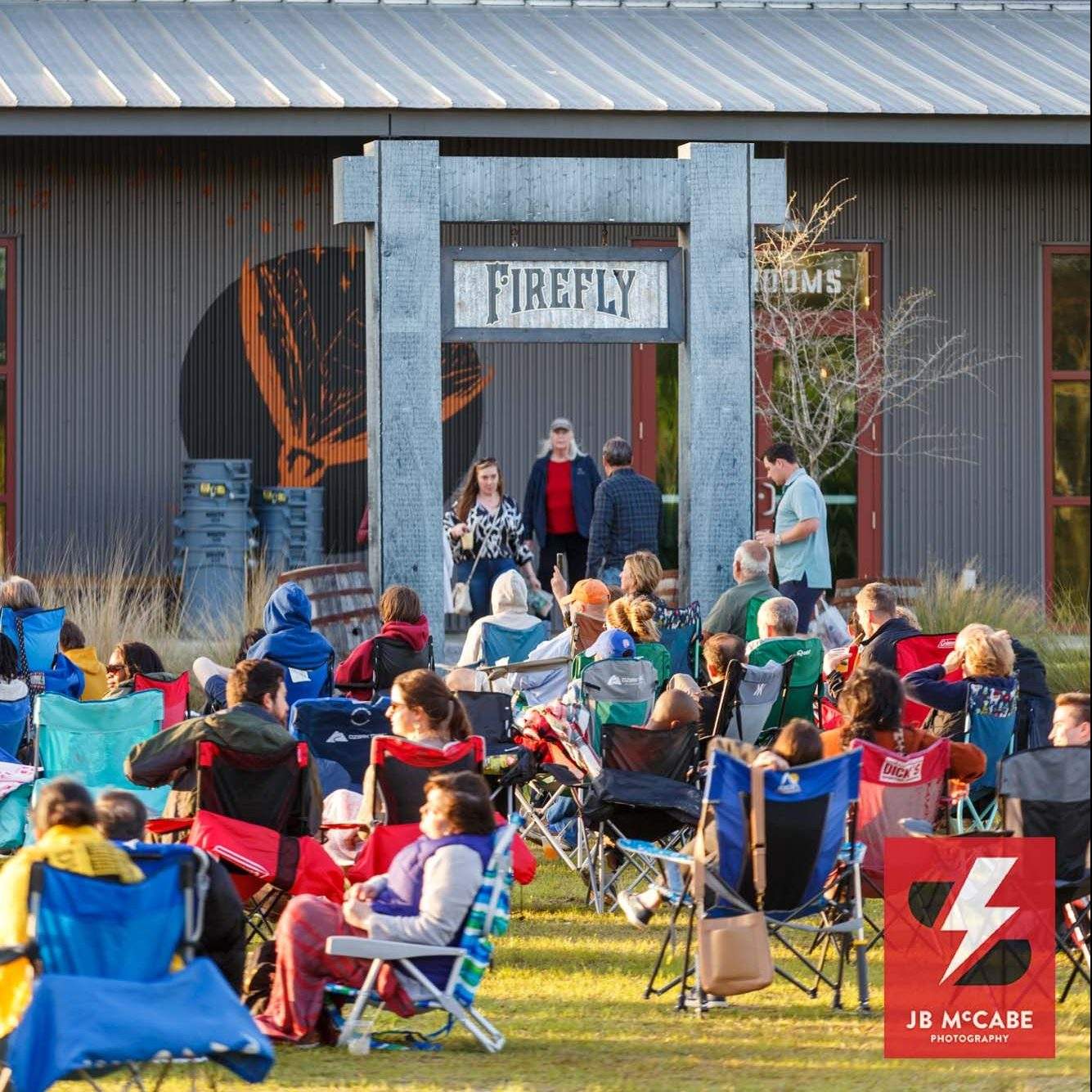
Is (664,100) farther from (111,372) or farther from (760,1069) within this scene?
(760,1069)

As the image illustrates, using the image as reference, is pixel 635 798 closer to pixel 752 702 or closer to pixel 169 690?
pixel 752 702

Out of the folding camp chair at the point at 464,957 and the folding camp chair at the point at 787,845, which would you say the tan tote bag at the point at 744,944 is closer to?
the folding camp chair at the point at 787,845

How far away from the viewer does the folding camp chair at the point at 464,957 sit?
19.2 feet

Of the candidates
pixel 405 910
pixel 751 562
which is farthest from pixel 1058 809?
pixel 751 562

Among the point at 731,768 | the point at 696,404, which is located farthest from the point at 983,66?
the point at 731,768

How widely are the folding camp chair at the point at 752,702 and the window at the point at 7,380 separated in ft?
26.9

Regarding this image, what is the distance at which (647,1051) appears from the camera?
601 centimetres

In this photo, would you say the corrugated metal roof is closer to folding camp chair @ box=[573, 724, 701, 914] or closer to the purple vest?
folding camp chair @ box=[573, 724, 701, 914]

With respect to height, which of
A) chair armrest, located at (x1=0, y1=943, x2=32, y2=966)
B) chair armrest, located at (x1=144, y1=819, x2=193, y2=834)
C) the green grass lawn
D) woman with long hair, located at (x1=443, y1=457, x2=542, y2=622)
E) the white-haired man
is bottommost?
the green grass lawn

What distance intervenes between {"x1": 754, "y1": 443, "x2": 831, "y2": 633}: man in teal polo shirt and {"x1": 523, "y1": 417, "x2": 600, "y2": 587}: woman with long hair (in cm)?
177

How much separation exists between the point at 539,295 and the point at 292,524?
4.92 metres

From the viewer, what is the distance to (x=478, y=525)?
40.7 ft

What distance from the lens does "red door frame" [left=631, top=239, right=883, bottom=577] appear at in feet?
52.5

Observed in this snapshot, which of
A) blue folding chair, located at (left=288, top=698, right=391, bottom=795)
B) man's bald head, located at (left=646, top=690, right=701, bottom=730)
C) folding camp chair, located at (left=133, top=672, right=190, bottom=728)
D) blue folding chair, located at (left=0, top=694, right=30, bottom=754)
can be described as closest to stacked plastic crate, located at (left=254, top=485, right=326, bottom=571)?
folding camp chair, located at (left=133, top=672, right=190, bottom=728)
